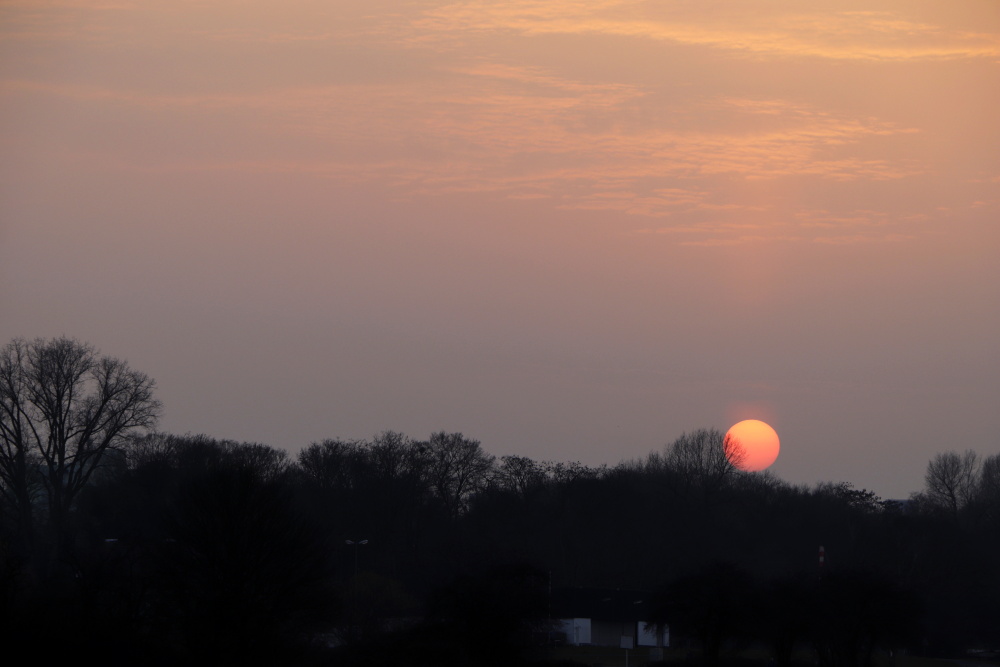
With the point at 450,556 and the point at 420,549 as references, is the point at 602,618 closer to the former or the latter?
the point at 450,556

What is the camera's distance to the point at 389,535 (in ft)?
289

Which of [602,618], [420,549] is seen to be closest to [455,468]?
[420,549]

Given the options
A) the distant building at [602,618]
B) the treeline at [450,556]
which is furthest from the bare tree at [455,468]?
the distant building at [602,618]

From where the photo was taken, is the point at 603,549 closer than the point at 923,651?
No

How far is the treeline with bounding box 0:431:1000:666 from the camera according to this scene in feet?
143

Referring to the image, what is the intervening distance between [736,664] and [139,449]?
5252 centimetres

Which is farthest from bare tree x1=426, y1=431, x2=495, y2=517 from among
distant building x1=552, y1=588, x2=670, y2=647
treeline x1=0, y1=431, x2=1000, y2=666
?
distant building x1=552, y1=588, x2=670, y2=647

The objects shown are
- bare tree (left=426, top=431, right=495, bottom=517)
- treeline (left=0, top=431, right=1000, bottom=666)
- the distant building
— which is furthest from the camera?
bare tree (left=426, top=431, right=495, bottom=517)

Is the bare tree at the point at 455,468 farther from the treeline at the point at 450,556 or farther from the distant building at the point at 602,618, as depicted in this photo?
the distant building at the point at 602,618

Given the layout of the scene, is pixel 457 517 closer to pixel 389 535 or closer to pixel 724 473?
pixel 389 535

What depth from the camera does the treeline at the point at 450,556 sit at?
43.7 metres

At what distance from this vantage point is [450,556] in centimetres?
6706

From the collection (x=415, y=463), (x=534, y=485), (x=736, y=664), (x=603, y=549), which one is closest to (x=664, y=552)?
(x=603, y=549)

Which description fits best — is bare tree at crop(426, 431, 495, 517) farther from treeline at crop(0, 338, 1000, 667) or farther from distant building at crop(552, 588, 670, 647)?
distant building at crop(552, 588, 670, 647)
